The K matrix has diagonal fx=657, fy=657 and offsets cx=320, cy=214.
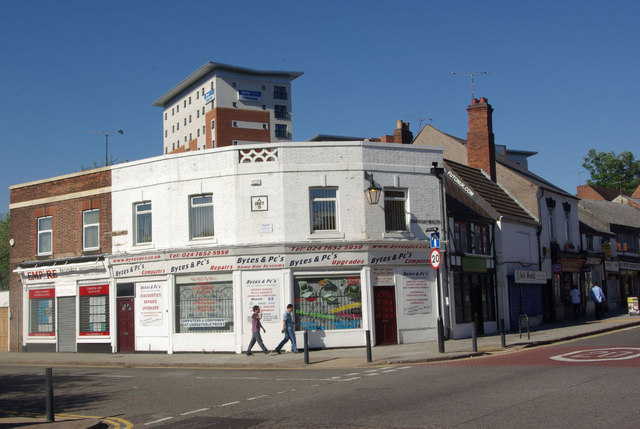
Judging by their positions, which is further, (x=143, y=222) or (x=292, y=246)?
(x=143, y=222)

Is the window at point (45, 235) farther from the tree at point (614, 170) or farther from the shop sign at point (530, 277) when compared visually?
the tree at point (614, 170)

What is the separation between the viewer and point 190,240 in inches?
972

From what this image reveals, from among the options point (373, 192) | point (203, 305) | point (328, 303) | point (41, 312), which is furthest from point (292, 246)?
point (41, 312)

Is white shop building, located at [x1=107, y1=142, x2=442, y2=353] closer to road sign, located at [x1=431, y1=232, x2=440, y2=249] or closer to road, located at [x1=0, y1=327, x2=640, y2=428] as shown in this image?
road sign, located at [x1=431, y1=232, x2=440, y2=249]

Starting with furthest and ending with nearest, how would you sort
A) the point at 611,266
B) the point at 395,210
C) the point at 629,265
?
the point at 629,265 < the point at 611,266 < the point at 395,210

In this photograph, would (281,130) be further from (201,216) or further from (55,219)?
(201,216)

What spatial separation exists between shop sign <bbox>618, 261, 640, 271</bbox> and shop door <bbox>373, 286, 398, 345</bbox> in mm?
25071

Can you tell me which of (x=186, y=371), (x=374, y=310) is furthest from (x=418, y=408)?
(x=374, y=310)

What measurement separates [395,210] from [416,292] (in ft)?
Answer: 10.3

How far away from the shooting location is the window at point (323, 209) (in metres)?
24.0

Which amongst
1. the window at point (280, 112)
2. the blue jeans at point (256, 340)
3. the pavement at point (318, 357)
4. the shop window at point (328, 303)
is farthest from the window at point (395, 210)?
the window at point (280, 112)

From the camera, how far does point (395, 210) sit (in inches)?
971

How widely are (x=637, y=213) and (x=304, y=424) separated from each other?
46.7m

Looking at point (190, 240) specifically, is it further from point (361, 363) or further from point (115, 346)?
point (361, 363)
